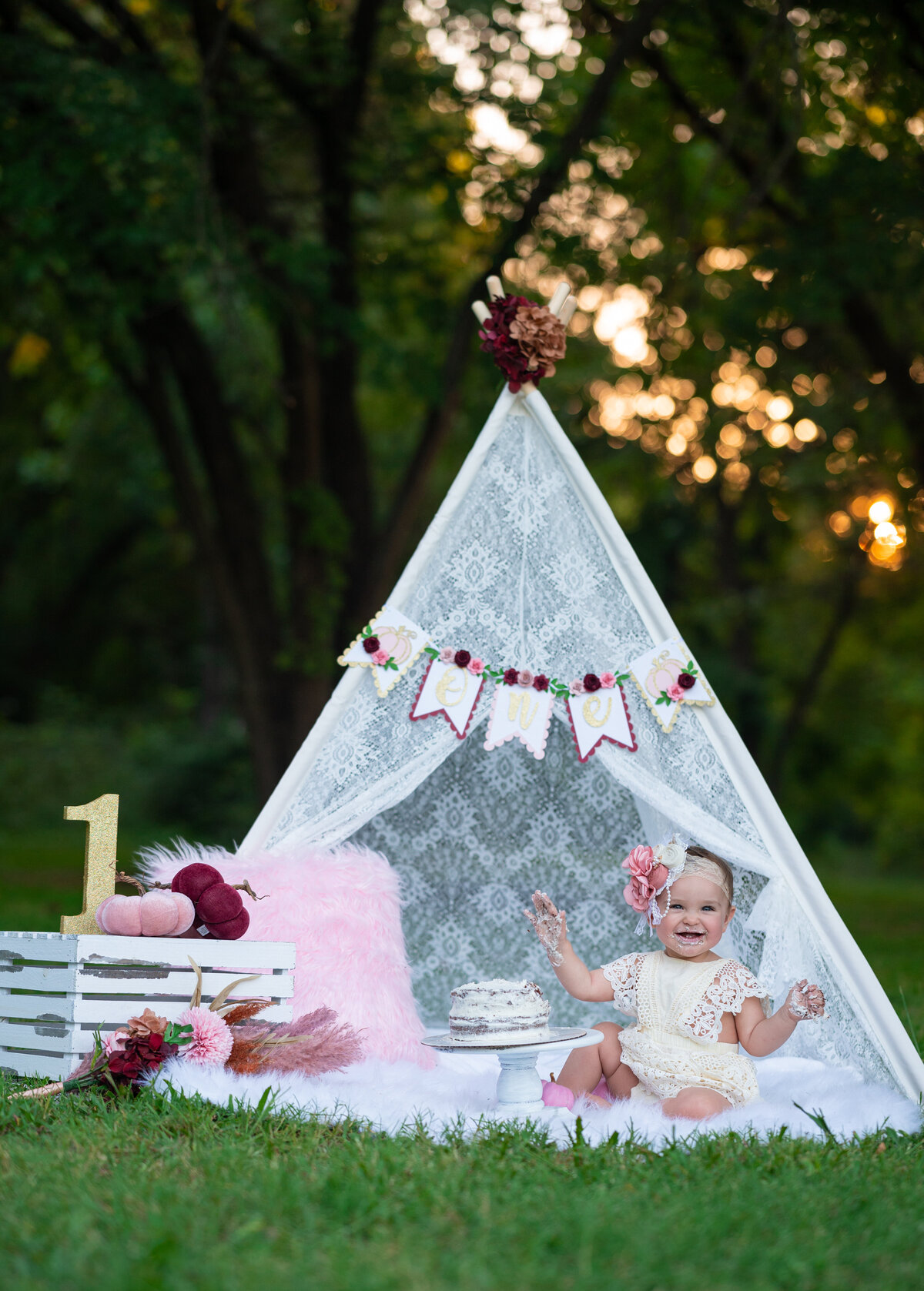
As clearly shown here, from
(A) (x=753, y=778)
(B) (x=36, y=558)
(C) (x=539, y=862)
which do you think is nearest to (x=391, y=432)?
(B) (x=36, y=558)

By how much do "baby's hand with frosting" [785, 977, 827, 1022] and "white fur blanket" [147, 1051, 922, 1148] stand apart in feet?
0.89

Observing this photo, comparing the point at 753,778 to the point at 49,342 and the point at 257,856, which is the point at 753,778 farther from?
the point at 49,342

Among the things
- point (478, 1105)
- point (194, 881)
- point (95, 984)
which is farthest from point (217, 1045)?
point (478, 1105)

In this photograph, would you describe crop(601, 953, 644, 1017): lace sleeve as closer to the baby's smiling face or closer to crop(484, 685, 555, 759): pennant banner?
the baby's smiling face

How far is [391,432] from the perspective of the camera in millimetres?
13055

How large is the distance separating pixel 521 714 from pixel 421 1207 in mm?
1729

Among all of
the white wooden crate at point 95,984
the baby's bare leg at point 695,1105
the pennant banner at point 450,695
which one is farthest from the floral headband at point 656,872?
the white wooden crate at point 95,984

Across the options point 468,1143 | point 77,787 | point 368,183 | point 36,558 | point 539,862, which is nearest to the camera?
point 468,1143

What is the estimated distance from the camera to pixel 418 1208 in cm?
222

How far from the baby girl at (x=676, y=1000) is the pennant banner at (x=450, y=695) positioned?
0.64 m

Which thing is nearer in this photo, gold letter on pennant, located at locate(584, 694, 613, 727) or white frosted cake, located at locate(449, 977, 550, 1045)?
white frosted cake, located at locate(449, 977, 550, 1045)

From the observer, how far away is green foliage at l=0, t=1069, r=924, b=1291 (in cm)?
194

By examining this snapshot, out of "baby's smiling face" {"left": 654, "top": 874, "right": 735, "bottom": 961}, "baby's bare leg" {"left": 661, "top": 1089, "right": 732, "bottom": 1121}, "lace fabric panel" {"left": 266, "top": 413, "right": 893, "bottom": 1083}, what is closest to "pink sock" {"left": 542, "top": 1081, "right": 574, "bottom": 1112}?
"baby's bare leg" {"left": 661, "top": 1089, "right": 732, "bottom": 1121}

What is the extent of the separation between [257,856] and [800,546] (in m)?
11.0
